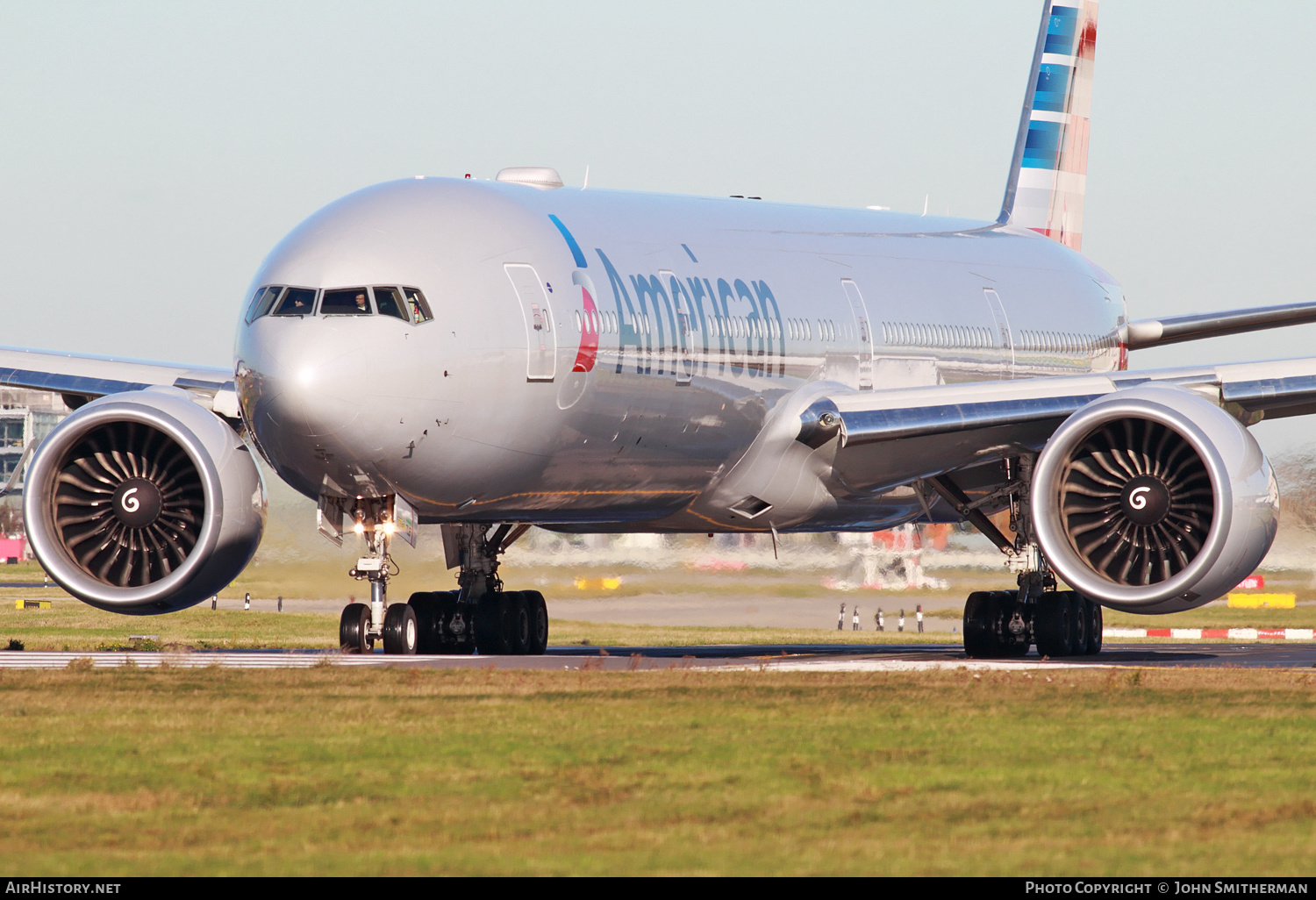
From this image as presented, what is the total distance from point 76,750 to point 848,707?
5.15m

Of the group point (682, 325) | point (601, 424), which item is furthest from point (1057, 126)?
point (601, 424)

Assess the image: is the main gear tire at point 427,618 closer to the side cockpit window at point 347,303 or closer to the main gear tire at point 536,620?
the main gear tire at point 536,620

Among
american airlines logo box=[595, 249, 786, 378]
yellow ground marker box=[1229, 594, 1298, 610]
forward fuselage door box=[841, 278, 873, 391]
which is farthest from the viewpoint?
yellow ground marker box=[1229, 594, 1298, 610]

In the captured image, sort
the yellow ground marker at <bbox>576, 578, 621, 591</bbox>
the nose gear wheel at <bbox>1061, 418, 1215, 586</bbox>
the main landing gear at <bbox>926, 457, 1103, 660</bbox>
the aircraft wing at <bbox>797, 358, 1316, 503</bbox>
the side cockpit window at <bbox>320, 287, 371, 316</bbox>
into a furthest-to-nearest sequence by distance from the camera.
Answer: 1. the yellow ground marker at <bbox>576, 578, 621, 591</bbox>
2. the main landing gear at <bbox>926, 457, 1103, 660</bbox>
3. the aircraft wing at <bbox>797, 358, 1316, 503</bbox>
4. the nose gear wheel at <bbox>1061, 418, 1215, 586</bbox>
5. the side cockpit window at <bbox>320, 287, 371, 316</bbox>

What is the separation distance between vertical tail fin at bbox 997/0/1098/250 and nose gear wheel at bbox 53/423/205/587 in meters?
15.6

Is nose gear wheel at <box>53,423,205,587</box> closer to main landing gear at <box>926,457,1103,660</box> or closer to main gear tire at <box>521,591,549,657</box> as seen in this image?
main gear tire at <box>521,591,549,657</box>

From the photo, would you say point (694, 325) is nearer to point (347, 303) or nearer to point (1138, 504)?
point (347, 303)

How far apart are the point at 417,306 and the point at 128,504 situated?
12.5 ft

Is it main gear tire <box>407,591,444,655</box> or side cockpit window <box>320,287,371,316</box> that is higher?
side cockpit window <box>320,287,371,316</box>

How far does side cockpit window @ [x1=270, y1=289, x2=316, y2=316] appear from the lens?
1700 cm

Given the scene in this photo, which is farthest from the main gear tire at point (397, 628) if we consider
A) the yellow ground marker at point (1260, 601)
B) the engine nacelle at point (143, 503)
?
the yellow ground marker at point (1260, 601)

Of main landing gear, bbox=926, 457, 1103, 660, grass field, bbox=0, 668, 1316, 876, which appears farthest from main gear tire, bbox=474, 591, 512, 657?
grass field, bbox=0, 668, 1316, 876

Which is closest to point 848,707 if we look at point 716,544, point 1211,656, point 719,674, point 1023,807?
point 719,674
